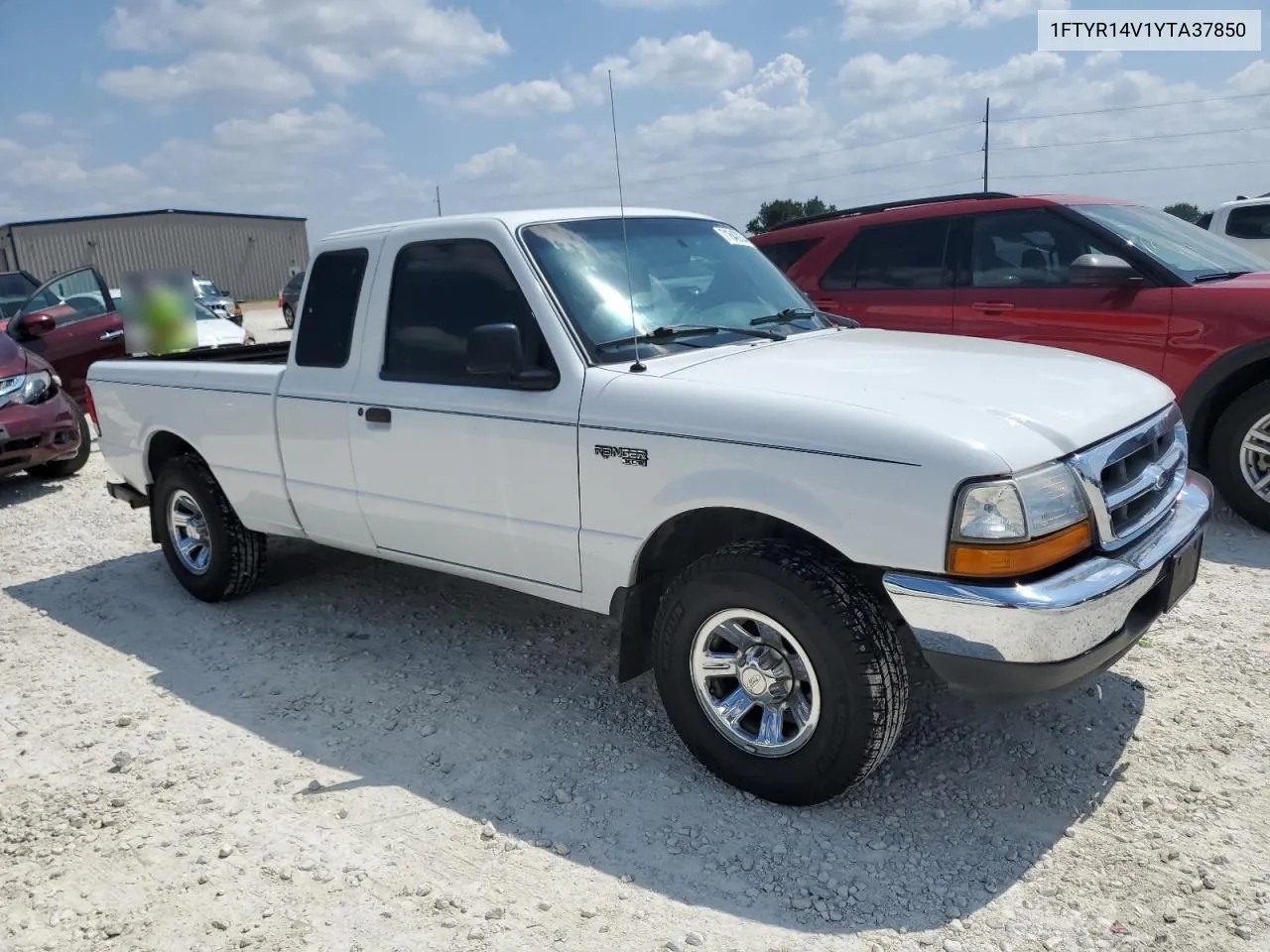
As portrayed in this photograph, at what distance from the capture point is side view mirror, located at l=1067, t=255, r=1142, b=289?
6.00 m

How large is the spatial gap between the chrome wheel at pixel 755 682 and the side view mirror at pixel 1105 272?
4024mm

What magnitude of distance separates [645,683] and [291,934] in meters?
1.81

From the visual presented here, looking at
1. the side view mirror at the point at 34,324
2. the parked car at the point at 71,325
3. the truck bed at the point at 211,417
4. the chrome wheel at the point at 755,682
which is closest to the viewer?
the chrome wheel at the point at 755,682

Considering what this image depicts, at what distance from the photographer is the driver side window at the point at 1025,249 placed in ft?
21.0

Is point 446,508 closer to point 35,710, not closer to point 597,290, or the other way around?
point 597,290

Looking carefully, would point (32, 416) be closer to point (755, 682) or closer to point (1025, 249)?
point (755, 682)

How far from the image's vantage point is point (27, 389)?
326 inches

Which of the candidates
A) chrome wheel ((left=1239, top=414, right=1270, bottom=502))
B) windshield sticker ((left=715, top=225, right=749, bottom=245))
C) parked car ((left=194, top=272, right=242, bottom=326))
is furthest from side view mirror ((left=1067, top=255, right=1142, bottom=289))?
parked car ((left=194, top=272, right=242, bottom=326))

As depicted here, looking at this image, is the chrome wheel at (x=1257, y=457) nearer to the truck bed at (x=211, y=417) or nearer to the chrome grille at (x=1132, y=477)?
the chrome grille at (x=1132, y=477)

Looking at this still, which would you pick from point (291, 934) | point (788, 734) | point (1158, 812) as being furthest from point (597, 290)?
point (1158, 812)

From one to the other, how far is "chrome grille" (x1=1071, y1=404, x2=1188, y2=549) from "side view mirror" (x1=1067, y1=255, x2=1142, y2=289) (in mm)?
2705

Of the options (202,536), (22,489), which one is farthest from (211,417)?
(22,489)

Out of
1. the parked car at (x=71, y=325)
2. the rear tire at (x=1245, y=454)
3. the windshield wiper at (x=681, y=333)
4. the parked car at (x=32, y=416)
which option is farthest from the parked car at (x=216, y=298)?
the rear tire at (x=1245, y=454)

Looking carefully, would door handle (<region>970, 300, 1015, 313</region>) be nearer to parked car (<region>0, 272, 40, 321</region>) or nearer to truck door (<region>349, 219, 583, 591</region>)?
truck door (<region>349, 219, 583, 591</region>)
